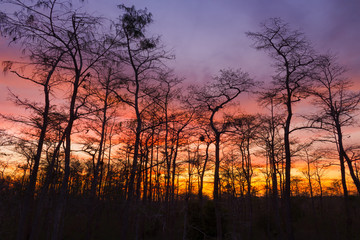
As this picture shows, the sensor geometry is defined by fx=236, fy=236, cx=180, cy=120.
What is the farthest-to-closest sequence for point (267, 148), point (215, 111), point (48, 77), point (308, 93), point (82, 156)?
point (82, 156) < point (267, 148) < point (215, 111) < point (308, 93) < point (48, 77)

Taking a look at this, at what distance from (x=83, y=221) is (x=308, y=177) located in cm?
3893

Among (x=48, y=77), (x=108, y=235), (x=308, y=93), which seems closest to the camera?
(x=48, y=77)

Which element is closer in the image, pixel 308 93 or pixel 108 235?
pixel 308 93

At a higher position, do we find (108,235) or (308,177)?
(308,177)

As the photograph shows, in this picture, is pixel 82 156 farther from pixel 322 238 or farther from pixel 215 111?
pixel 322 238

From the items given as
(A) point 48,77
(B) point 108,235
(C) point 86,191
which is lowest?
(B) point 108,235

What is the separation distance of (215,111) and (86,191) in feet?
105

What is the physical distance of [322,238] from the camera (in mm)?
30125

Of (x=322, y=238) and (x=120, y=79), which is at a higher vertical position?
(x=120, y=79)

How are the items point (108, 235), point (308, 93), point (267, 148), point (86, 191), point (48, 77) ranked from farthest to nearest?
point (86, 191) → point (108, 235) → point (267, 148) → point (308, 93) → point (48, 77)

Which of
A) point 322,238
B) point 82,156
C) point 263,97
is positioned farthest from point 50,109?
point 322,238

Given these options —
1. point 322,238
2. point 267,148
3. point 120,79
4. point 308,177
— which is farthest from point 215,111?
point 308,177

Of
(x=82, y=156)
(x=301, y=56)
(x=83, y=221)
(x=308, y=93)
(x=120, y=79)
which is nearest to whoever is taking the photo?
(x=120, y=79)

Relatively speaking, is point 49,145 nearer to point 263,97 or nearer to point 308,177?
point 263,97
